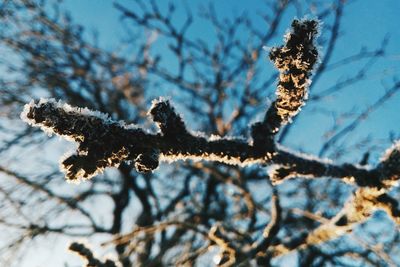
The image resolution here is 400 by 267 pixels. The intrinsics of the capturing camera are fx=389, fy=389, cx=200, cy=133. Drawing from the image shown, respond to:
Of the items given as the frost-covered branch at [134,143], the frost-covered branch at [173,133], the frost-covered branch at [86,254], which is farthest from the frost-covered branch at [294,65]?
the frost-covered branch at [86,254]

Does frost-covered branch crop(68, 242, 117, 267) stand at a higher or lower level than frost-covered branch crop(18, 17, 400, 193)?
higher

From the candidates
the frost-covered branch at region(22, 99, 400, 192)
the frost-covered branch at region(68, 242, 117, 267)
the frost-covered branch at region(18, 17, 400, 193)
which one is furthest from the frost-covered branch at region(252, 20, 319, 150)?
the frost-covered branch at region(68, 242, 117, 267)

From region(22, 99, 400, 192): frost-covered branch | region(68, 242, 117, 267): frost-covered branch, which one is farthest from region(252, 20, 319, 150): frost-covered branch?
region(68, 242, 117, 267): frost-covered branch

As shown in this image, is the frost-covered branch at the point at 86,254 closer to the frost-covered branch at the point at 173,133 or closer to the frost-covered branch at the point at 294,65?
the frost-covered branch at the point at 173,133

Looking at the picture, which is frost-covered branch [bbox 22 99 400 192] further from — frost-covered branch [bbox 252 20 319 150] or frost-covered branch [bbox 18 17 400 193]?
frost-covered branch [bbox 252 20 319 150]

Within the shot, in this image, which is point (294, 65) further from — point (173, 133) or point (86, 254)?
point (86, 254)

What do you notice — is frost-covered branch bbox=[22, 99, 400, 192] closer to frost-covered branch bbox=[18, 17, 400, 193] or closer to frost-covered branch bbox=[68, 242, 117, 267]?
frost-covered branch bbox=[18, 17, 400, 193]

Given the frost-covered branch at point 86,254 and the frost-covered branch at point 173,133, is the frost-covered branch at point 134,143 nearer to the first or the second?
the frost-covered branch at point 173,133

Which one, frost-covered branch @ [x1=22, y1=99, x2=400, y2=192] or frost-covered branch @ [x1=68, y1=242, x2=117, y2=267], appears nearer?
frost-covered branch @ [x1=22, y1=99, x2=400, y2=192]

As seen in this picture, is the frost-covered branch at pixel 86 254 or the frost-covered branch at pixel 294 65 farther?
the frost-covered branch at pixel 86 254

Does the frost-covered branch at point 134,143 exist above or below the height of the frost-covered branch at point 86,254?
below

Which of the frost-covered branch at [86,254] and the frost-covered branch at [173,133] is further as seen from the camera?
the frost-covered branch at [86,254]

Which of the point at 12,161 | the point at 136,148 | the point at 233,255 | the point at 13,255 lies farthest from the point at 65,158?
the point at 12,161

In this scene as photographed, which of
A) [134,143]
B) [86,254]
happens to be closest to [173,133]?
[134,143]
